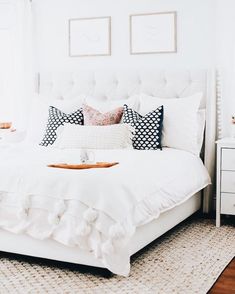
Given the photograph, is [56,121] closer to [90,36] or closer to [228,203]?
[90,36]

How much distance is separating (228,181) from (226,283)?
4.36ft

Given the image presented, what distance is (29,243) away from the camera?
3.41 meters

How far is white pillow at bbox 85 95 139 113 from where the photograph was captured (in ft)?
15.9

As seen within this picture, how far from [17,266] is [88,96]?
217 centimetres

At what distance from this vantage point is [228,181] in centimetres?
436

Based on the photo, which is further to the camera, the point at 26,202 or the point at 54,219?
the point at 26,202

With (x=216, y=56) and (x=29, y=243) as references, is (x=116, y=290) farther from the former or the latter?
(x=216, y=56)

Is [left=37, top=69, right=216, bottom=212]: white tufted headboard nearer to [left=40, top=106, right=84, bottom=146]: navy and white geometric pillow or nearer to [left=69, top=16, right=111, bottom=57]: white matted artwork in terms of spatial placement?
[left=69, top=16, right=111, bottom=57]: white matted artwork

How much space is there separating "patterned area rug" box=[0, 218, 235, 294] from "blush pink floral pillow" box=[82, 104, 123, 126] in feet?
3.83

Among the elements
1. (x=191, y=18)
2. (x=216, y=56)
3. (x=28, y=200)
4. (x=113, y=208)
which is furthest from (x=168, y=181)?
(x=191, y=18)

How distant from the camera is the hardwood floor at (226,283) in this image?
3037 millimetres

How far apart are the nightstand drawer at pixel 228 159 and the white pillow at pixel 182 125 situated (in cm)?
30

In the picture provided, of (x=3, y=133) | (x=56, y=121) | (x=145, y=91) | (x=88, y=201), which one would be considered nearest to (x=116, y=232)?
(x=88, y=201)

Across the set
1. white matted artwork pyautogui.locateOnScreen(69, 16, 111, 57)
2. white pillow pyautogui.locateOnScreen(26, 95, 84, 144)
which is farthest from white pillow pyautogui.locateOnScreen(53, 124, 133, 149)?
white matted artwork pyautogui.locateOnScreen(69, 16, 111, 57)
